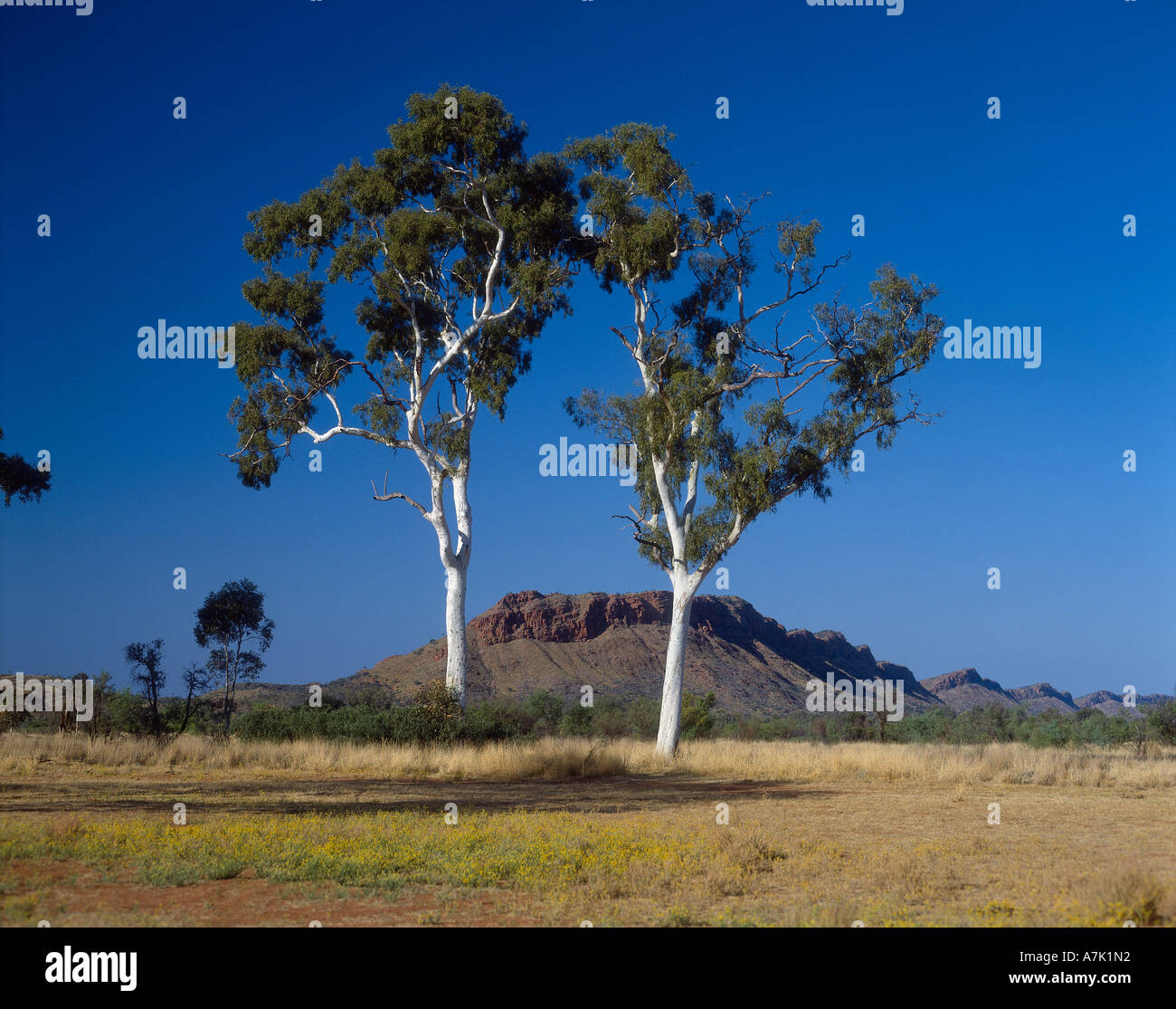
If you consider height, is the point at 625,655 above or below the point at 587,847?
below

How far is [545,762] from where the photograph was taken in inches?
865

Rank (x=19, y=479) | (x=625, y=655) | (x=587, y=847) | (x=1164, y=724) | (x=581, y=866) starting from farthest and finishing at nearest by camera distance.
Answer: (x=625, y=655) → (x=1164, y=724) → (x=19, y=479) → (x=587, y=847) → (x=581, y=866)

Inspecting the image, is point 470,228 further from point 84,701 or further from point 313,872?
point 313,872

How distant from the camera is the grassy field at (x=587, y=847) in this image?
293 inches

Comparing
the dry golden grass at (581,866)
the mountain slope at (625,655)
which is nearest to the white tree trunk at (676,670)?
the dry golden grass at (581,866)

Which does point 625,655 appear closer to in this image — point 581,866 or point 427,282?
point 427,282

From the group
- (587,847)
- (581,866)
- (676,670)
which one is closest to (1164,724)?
(676,670)

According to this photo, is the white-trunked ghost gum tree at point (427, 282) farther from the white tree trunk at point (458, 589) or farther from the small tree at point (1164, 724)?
the small tree at point (1164, 724)

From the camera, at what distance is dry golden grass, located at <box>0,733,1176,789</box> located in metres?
20.8

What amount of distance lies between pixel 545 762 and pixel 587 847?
11.7 meters
